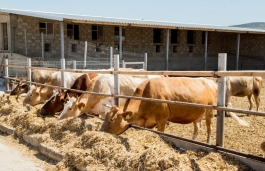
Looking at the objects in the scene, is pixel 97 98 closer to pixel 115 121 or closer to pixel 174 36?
pixel 115 121

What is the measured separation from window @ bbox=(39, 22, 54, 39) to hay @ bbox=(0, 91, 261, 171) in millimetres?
12522

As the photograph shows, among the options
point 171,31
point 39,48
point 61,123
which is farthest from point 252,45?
point 61,123

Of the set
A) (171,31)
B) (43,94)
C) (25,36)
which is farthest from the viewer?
(171,31)

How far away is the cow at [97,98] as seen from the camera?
285 inches

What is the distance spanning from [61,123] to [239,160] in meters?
3.69

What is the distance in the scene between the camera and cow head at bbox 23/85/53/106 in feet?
30.4

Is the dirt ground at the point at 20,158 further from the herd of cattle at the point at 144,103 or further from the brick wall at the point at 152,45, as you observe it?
the brick wall at the point at 152,45

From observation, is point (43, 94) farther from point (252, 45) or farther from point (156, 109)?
point (252, 45)

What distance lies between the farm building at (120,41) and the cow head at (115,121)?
1095cm

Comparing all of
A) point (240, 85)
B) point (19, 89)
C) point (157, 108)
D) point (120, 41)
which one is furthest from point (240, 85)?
point (120, 41)

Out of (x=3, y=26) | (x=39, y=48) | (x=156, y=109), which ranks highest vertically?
(x=3, y=26)

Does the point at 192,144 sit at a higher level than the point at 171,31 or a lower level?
lower

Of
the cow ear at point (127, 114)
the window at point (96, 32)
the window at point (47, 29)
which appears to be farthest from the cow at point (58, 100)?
the window at point (96, 32)

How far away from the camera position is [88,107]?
727cm
